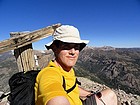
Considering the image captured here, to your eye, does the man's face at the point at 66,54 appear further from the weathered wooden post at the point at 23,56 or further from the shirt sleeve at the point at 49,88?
the weathered wooden post at the point at 23,56

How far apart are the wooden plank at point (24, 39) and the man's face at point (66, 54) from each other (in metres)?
1.57

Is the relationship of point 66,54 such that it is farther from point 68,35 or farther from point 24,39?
point 24,39

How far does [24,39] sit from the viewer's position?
4.63 meters

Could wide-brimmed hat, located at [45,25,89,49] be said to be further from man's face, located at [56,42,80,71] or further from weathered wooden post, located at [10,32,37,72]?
weathered wooden post, located at [10,32,37,72]

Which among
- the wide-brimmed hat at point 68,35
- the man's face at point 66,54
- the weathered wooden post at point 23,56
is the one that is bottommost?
the weathered wooden post at point 23,56

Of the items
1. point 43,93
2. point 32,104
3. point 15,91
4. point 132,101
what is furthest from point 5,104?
point 132,101

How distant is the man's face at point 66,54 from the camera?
3143 mm

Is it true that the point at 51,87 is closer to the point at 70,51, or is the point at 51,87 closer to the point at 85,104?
the point at 70,51

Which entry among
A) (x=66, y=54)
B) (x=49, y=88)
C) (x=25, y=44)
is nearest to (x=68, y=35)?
(x=66, y=54)

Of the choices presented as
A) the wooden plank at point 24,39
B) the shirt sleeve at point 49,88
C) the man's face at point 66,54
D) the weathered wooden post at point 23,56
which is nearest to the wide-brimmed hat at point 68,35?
the man's face at point 66,54

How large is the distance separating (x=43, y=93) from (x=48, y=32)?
2.86 m

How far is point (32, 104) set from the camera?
2.75 metres

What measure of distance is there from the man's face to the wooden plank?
157 centimetres

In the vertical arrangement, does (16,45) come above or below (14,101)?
above
